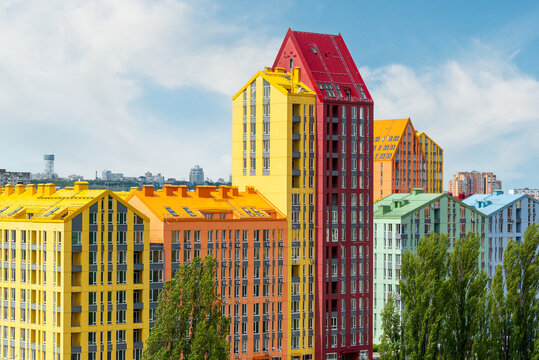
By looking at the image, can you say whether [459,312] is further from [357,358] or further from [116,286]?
[116,286]

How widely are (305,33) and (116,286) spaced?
57.7m

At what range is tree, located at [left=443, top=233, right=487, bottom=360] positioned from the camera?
142m

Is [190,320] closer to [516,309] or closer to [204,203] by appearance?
[204,203]

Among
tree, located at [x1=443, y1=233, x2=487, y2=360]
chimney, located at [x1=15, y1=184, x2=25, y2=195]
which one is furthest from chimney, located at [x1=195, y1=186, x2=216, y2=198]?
tree, located at [x1=443, y1=233, x2=487, y2=360]

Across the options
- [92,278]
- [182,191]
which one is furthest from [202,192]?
[92,278]

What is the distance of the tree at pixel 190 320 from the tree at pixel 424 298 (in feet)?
83.2

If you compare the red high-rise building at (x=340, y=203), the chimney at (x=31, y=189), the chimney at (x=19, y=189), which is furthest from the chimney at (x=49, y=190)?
the red high-rise building at (x=340, y=203)

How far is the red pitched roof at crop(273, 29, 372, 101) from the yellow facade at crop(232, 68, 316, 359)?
2.66 m

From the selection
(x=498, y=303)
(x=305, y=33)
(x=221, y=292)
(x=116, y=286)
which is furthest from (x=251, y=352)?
(x=305, y=33)

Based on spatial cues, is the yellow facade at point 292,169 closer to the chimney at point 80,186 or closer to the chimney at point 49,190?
the chimney at point 80,186

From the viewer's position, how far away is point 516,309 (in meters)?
144

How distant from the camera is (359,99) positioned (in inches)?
6924

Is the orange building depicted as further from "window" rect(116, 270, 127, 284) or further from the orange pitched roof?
"window" rect(116, 270, 127, 284)

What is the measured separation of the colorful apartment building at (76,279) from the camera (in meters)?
142
